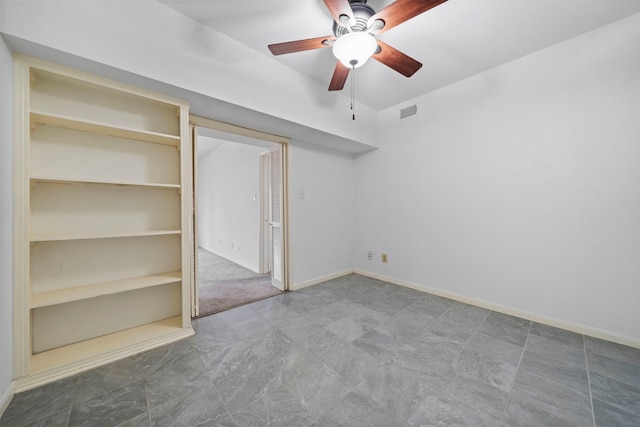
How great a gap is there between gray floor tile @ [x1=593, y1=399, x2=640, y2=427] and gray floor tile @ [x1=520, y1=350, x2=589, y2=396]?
0.11 meters

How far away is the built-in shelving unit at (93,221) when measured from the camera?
1.50 m

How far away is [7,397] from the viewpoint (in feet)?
4.32

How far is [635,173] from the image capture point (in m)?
1.82

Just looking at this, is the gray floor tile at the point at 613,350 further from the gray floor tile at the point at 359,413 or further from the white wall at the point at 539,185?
the gray floor tile at the point at 359,413

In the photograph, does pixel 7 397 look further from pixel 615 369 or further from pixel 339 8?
pixel 615 369

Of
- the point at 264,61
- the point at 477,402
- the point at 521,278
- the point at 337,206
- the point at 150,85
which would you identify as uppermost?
the point at 264,61

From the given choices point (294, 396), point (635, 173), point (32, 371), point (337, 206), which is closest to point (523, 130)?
point (635, 173)

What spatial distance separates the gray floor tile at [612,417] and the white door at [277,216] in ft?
9.10

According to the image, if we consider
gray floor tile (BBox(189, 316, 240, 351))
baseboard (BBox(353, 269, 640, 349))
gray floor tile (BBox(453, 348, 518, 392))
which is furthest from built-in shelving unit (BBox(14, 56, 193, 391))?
baseboard (BBox(353, 269, 640, 349))

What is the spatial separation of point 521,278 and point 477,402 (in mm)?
1588

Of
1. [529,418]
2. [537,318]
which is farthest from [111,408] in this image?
[537,318]

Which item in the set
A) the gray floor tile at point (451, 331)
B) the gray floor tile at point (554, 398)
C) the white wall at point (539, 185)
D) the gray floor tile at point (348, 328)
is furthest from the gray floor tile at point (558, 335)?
the gray floor tile at point (348, 328)

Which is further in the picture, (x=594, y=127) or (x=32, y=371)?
(x=594, y=127)

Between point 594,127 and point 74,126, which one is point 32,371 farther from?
point 594,127
